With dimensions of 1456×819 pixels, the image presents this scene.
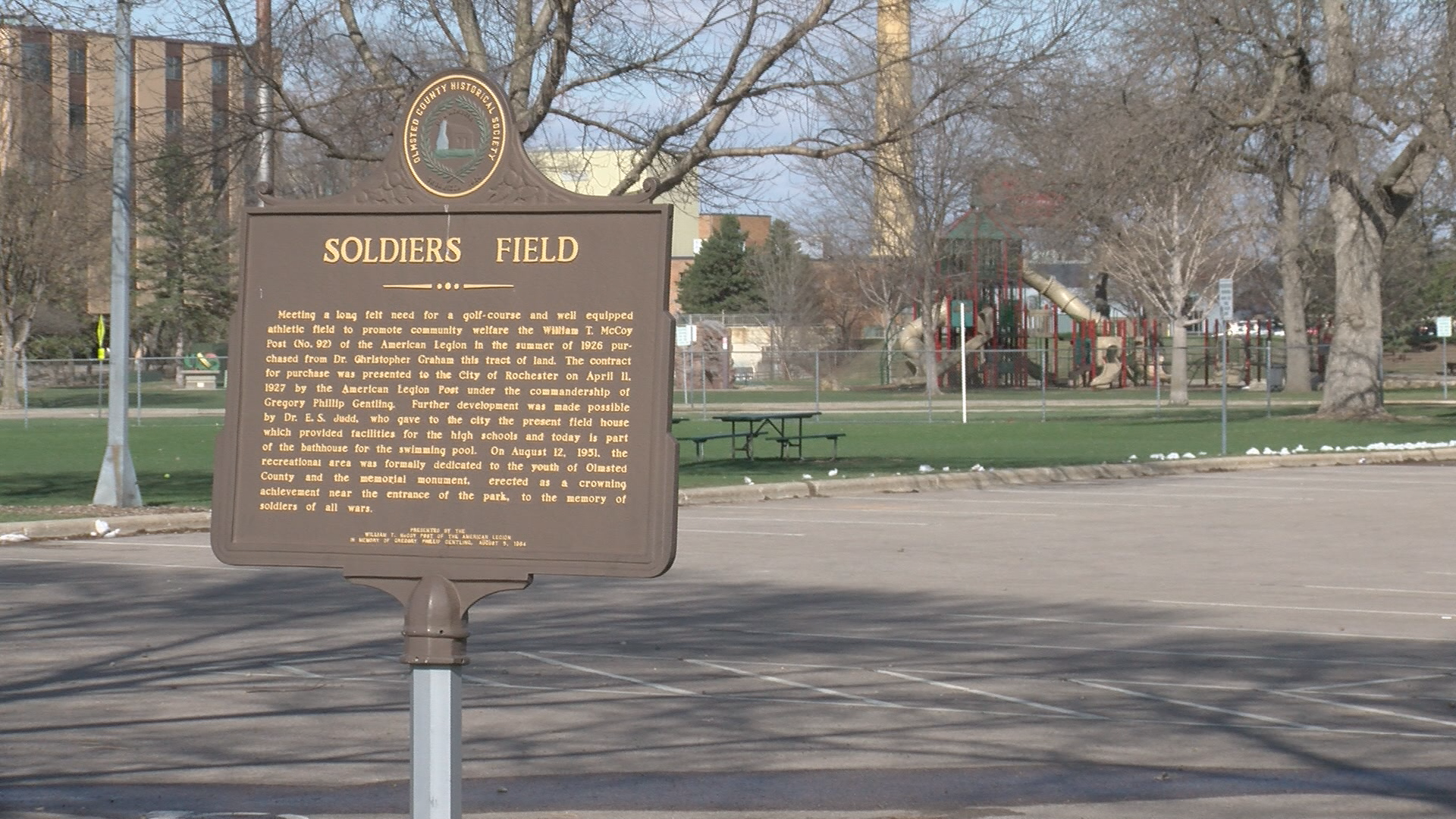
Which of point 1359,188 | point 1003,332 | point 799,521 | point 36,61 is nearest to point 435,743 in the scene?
point 799,521

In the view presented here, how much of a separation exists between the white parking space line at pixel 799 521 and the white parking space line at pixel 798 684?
8782 mm

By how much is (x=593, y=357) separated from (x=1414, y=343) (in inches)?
3196

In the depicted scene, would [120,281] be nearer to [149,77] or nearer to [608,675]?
[149,77]

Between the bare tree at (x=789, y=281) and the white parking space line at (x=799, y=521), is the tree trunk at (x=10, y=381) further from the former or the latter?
the white parking space line at (x=799, y=521)

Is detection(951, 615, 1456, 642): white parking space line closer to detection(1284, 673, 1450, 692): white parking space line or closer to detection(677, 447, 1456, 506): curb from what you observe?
detection(1284, 673, 1450, 692): white parking space line

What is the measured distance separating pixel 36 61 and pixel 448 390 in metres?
15.7

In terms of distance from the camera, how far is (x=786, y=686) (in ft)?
29.5

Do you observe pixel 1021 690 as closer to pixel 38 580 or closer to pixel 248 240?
pixel 248 240

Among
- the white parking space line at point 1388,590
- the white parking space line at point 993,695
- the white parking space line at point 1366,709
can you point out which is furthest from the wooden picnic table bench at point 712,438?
the white parking space line at point 1366,709

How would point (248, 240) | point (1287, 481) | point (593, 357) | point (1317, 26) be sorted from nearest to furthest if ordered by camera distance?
point (593, 357) → point (248, 240) → point (1287, 481) → point (1317, 26)

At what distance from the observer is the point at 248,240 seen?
205 inches

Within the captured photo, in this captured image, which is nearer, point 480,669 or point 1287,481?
point 480,669

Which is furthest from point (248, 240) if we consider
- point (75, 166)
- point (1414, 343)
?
point (1414, 343)

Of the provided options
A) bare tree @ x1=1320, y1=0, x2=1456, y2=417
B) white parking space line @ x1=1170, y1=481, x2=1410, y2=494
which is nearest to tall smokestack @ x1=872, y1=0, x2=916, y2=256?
white parking space line @ x1=1170, y1=481, x2=1410, y2=494
